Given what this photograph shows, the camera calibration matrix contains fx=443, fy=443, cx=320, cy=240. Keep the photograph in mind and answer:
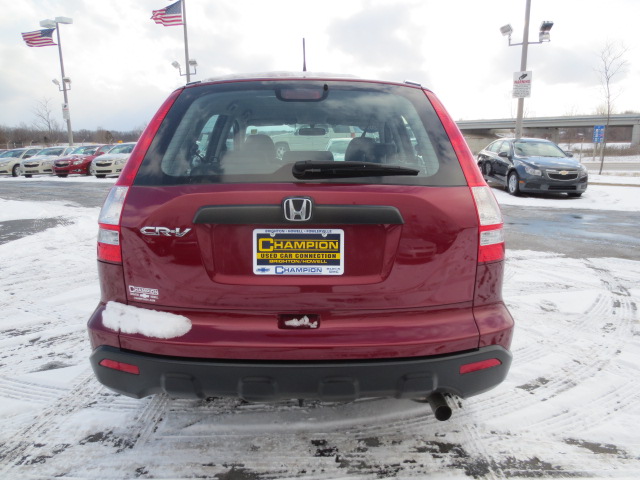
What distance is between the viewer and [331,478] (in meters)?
1.94

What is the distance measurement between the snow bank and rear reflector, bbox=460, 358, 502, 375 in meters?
1.16

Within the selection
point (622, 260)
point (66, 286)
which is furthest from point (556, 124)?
point (66, 286)

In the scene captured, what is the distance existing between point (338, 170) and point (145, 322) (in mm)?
1030

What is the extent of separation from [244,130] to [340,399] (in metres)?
1.35

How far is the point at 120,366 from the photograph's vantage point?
1.90m

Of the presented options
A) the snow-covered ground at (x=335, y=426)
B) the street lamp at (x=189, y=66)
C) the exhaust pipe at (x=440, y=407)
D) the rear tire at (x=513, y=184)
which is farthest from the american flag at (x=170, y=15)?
the exhaust pipe at (x=440, y=407)

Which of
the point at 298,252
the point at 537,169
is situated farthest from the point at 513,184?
the point at 298,252

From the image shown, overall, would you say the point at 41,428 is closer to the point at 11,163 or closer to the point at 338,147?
the point at 338,147

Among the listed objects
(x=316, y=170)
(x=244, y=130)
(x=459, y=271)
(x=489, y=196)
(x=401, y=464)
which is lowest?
(x=401, y=464)

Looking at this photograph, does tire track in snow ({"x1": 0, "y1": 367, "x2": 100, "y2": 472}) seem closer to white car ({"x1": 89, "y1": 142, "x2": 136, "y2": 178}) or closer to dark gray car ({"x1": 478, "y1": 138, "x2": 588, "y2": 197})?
dark gray car ({"x1": 478, "y1": 138, "x2": 588, "y2": 197})

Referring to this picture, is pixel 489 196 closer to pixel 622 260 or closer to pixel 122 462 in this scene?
pixel 122 462

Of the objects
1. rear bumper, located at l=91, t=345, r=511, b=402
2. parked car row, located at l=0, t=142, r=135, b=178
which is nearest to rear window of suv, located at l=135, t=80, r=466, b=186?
rear bumper, located at l=91, t=345, r=511, b=402

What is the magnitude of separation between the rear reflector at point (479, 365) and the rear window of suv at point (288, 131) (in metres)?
0.77

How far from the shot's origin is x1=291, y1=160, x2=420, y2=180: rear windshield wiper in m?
1.84
